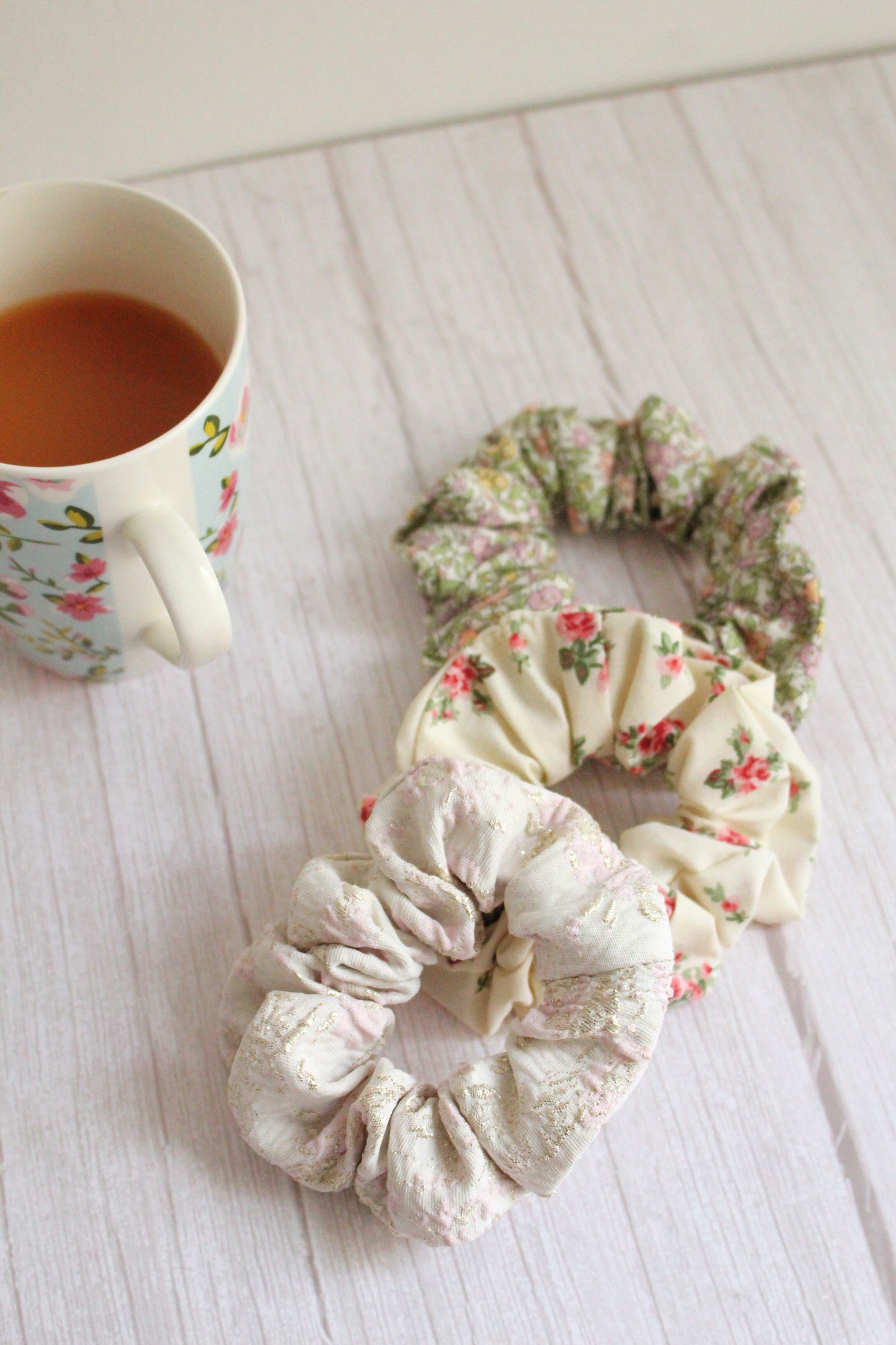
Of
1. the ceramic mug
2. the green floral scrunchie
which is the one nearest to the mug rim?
the ceramic mug

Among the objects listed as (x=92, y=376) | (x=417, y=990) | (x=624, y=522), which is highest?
(x=92, y=376)

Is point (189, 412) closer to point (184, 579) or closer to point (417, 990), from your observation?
point (184, 579)

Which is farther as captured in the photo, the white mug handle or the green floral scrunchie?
the green floral scrunchie

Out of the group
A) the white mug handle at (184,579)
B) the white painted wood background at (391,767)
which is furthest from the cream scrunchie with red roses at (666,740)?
the white mug handle at (184,579)

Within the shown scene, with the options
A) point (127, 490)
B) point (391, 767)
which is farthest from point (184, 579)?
point (391, 767)

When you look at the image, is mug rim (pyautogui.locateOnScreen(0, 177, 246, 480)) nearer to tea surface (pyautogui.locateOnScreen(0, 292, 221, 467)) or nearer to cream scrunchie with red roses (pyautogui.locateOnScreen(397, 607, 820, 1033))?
tea surface (pyautogui.locateOnScreen(0, 292, 221, 467))

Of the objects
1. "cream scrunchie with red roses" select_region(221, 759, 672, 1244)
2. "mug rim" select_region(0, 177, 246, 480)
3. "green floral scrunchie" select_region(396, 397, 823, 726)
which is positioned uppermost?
"mug rim" select_region(0, 177, 246, 480)
